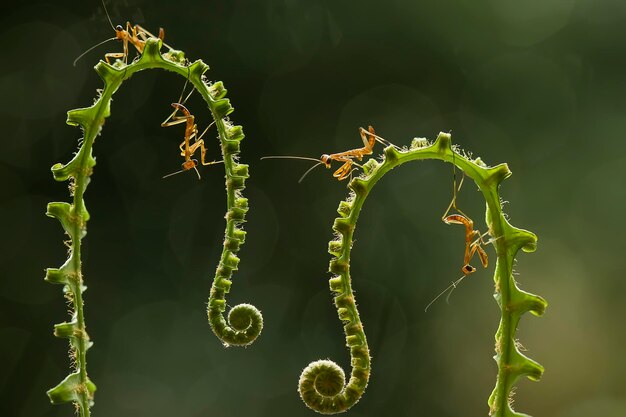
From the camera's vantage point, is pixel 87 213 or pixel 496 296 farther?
pixel 87 213

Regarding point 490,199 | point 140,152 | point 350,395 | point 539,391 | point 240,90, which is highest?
point 240,90

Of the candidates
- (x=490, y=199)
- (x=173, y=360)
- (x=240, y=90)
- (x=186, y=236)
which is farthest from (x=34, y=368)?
(x=490, y=199)

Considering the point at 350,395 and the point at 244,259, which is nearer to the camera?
the point at 350,395

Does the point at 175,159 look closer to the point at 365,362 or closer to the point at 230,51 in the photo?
the point at 230,51
